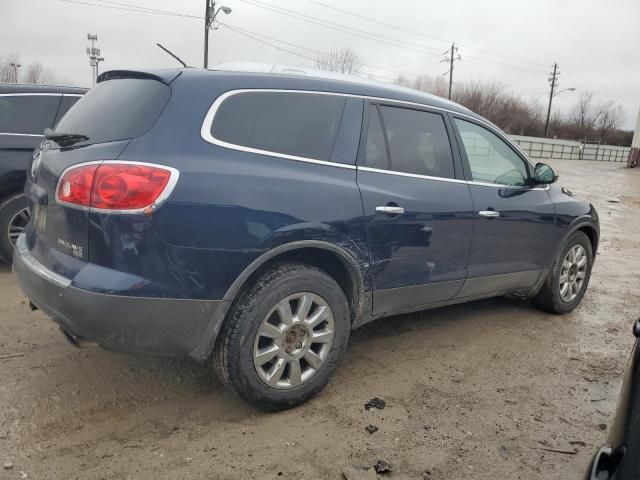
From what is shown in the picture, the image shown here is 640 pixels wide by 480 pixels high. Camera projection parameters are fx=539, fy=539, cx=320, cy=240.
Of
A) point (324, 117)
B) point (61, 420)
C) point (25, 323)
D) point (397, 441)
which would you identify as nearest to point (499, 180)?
point (324, 117)

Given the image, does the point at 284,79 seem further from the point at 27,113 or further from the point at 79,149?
the point at 27,113

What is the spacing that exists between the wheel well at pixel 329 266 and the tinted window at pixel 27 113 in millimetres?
3785

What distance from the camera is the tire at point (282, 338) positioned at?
2758 mm

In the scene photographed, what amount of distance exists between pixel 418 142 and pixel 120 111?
1879 mm

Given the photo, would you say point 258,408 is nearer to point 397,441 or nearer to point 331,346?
point 331,346

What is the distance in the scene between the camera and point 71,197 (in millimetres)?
2584

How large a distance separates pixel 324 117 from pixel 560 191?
270cm

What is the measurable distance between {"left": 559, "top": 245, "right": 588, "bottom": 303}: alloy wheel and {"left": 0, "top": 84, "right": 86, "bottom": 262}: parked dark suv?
199 inches

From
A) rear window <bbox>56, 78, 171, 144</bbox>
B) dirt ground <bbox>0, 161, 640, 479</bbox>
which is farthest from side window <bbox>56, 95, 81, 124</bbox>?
rear window <bbox>56, 78, 171, 144</bbox>

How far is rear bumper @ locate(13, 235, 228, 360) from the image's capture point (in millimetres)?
2475

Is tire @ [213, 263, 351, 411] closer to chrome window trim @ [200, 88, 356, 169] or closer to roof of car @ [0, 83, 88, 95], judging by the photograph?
chrome window trim @ [200, 88, 356, 169]

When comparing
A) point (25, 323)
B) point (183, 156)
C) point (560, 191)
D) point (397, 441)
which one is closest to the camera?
point (183, 156)

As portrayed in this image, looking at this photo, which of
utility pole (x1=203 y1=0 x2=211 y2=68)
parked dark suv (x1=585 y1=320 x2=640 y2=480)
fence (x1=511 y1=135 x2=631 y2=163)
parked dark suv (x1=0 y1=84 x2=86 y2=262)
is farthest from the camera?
fence (x1=511 y1=135 x2=631 y2=163)

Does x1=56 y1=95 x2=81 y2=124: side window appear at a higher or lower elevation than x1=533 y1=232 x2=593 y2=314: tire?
higher
